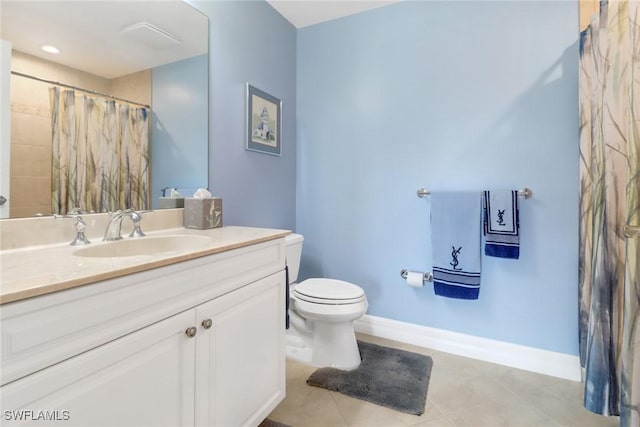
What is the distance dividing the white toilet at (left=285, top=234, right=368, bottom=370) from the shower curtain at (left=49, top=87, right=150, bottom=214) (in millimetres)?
945

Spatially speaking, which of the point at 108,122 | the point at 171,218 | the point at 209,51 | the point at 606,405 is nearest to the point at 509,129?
the point at 606,405

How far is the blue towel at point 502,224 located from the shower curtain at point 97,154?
183 centimetres

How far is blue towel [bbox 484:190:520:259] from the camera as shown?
5.81ft

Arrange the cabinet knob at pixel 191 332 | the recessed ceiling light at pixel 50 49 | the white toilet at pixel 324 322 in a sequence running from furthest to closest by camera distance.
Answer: the white toilet at pixel 324 322 < the recessed ceiling light at pixel 50 49 < the cabinet knob at pixel 191 332

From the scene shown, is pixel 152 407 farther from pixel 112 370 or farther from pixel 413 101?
pixel 413 101

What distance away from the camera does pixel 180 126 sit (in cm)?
153

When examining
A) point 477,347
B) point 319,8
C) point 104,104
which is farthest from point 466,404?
point 319,8

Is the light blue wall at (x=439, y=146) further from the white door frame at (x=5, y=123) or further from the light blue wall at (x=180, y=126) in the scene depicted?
the white door frame at (x=5, y=123)

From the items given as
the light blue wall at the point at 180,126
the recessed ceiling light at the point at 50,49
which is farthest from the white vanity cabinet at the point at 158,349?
the recessed ceiling light at the point at 50,49

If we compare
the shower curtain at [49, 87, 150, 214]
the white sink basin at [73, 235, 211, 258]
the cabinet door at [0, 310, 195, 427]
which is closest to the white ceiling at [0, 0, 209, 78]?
the shower curtain at [49, 87, 150, 214]

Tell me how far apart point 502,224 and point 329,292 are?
3.52ft

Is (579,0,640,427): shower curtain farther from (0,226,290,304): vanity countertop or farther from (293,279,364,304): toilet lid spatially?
(0,226,290,304): vanity countertop

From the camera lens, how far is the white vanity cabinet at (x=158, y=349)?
61 cm

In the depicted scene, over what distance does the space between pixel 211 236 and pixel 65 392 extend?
69 centimetres
